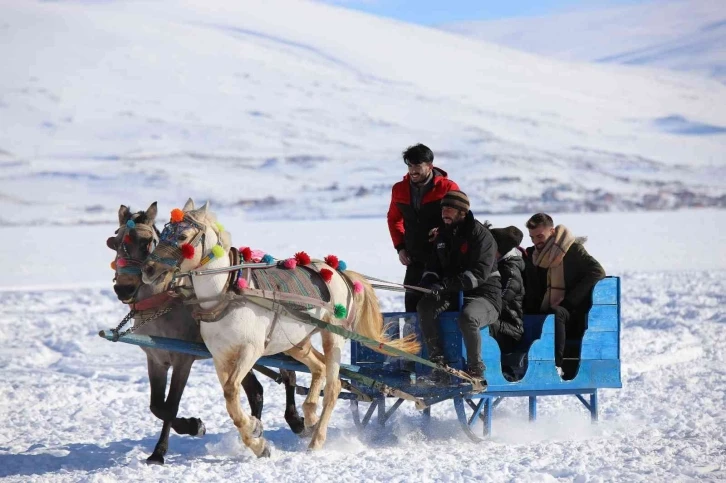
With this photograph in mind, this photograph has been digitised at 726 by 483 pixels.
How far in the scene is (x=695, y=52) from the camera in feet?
164

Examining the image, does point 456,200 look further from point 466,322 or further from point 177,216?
point 177,216

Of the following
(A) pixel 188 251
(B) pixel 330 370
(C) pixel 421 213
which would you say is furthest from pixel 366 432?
(A) pixel 188 251

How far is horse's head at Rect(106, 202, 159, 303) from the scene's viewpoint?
6070 millimetres

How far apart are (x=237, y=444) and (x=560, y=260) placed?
2315 mm

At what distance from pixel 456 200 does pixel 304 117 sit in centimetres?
3565

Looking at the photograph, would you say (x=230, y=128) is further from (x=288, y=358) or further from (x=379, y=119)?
(x=288, y=358)

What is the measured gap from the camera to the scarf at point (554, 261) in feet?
22.4

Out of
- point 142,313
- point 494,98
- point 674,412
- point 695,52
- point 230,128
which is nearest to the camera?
point 142,313

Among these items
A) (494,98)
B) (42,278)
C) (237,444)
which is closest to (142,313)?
(237,444)

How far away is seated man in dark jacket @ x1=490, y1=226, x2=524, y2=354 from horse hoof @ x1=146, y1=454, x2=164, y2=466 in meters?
2.17

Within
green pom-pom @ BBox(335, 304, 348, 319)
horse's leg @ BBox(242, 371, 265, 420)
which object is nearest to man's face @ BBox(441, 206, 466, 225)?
green pom-pom @ BBox(335, 304, 348, 319)

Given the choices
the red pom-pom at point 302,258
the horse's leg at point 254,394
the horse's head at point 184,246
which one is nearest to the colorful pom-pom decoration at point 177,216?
the horse's head at point 184,246

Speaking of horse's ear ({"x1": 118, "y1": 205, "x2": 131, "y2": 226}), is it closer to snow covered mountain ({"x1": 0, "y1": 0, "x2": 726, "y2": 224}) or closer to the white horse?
the white horse

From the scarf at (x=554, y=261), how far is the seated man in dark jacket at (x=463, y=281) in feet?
1.64
